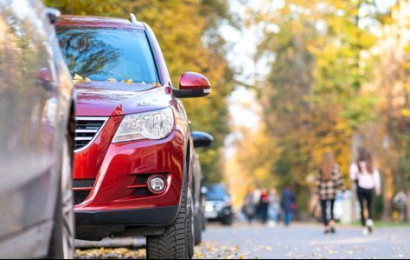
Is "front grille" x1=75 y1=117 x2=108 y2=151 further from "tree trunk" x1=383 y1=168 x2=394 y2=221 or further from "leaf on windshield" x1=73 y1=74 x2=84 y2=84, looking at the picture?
"tree trunk" x1=383 y1=168 x2=394 y2=221

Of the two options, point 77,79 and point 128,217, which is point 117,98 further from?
point 128,217

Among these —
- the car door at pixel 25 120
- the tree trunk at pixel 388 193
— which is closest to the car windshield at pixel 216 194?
the tree trunk at pixel 388 193

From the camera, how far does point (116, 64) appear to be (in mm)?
8664

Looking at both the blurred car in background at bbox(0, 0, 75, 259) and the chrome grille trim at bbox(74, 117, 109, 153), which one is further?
the chrome grille trim at bbox(74, 117, 109, 153)

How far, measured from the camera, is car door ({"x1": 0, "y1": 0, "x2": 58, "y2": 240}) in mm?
3752

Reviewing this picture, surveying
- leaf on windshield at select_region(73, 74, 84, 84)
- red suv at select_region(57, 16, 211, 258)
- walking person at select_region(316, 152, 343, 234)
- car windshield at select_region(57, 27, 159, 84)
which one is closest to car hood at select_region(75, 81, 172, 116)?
red suv at select_region(57, 16, 211, 258)

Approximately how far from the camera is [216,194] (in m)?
42.3

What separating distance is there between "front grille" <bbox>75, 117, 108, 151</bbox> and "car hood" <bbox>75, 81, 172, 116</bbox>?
0.04 meters

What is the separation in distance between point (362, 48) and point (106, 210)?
29.7 m

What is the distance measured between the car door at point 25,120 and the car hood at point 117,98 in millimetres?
2682

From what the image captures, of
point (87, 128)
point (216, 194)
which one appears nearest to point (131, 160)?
point (87, 128)

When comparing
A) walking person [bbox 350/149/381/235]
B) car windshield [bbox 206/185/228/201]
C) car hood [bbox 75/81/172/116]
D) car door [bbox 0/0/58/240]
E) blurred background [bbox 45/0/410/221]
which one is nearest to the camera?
car door [bbox 0/0/58/240]

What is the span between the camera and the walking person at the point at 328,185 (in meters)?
22.8

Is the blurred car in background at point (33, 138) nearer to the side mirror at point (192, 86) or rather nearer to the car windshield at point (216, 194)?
the side mirror at point (192, 86)
